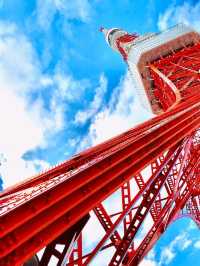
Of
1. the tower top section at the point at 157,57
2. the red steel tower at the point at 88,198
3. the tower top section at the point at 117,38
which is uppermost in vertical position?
the tower top section at the point at 117,38

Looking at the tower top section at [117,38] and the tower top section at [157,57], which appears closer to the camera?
the tower top section at [157,57]

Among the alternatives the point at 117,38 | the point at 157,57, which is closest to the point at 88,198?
the point at 157,57

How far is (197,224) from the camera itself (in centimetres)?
2731

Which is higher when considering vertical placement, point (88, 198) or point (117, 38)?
point (117, 38)

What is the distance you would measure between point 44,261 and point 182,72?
2559 centimetres

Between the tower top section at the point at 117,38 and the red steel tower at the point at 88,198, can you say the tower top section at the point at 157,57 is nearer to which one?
the tower top section at the point at 117,38

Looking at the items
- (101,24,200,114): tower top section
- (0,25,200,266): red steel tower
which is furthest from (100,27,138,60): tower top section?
(0,25,200,266): red steel tower

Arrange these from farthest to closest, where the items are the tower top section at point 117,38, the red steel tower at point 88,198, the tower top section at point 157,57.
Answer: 1. the tower top section at point 117,38
2. the tower top section at point 157,57
3. the red steel tower at point 88,198

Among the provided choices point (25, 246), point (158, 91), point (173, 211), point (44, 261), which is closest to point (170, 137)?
point (44, 261)

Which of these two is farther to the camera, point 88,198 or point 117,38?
point 117,38

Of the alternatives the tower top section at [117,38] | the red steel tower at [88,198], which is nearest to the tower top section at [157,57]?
the tower top section at [117,38]

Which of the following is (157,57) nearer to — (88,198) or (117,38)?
(117,38)

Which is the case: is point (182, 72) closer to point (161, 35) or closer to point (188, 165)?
point (161, 35)

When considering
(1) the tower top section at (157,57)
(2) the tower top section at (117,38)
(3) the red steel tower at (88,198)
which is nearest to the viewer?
(3) the red steel tower at (88,198)
